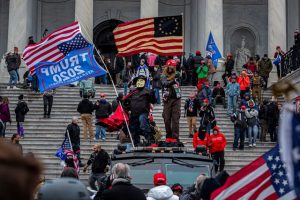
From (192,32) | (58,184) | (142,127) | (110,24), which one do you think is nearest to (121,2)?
(110,24)

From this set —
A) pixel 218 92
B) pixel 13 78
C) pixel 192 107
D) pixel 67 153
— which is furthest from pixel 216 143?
pixel 13 78

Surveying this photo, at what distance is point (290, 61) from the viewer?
102ft

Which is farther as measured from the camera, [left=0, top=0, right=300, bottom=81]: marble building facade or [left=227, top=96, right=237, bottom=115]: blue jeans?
[left=0, top=0, right=300, bottom=81]: marble building facade

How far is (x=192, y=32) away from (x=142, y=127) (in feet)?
85.4

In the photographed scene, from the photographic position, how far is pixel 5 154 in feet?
8.32

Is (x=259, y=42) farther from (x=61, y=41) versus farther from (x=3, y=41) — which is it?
(x=61, y=41)

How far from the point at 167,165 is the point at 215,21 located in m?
25.5

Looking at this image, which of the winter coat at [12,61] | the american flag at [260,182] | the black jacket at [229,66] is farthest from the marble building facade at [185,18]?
the american flag at [260,182]

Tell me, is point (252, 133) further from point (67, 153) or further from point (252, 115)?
point (67, 153)

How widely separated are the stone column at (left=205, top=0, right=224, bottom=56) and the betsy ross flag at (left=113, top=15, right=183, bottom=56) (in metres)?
17.3

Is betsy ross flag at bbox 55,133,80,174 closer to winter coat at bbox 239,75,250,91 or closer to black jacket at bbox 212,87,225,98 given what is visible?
black jacket at bbox 212,87,225,98

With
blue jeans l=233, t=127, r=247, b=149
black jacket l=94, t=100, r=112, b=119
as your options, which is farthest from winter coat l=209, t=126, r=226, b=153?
black jacket l=94, t=100, r=112, b=119

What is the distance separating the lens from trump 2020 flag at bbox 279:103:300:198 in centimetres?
400

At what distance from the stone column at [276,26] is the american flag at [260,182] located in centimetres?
3174
